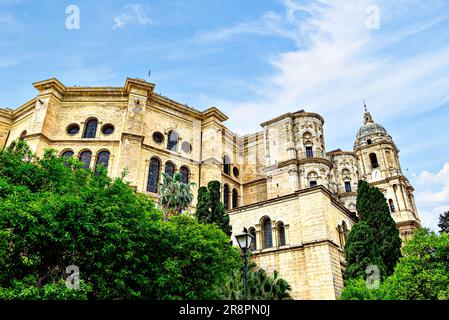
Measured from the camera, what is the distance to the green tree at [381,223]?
17.8 metres

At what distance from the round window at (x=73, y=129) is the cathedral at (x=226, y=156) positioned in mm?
72

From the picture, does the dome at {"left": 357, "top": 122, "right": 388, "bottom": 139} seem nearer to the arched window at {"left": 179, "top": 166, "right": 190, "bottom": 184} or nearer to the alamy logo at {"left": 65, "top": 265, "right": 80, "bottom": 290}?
the arched window at {"left": 179, "top": 166, "right": 190, "bottom": 184}

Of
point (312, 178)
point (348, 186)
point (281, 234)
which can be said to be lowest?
point (281, 234)

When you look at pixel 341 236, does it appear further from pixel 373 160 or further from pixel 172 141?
pixel 373 160

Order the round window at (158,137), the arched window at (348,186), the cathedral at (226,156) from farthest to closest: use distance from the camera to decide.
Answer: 1. the arched window at (348,186)
2. the round window at (158,137)
3. the cathedral at (226,156)

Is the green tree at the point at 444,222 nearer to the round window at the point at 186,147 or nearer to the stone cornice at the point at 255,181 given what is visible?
the stone cornice at the point at 255,181

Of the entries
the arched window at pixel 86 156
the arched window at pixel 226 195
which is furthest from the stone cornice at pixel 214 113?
the arched window at pixel 86 156

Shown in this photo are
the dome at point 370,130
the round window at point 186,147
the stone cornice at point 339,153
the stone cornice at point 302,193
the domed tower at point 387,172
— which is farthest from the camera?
the dome at point 370,130

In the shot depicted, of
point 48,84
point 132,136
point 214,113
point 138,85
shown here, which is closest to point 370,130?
point 214,113

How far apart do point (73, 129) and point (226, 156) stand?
13226 mm

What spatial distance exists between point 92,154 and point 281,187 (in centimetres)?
1558

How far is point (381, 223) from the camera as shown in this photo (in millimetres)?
18984

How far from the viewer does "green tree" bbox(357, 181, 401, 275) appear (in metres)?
17.8
